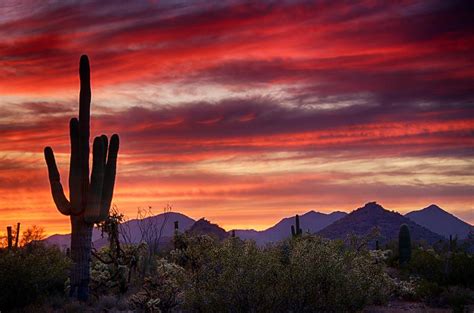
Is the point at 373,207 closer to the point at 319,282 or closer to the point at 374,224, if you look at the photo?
the point at 374,224

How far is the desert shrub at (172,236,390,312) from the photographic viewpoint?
1498 centimetres

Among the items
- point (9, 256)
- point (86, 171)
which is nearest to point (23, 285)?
point (9, 256)

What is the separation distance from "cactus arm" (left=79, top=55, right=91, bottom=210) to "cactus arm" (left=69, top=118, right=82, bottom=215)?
120 millimetres

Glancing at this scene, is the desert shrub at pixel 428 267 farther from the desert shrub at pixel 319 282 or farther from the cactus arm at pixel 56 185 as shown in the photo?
the cactus arm at pixel 56 185

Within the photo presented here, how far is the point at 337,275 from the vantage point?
611 inches

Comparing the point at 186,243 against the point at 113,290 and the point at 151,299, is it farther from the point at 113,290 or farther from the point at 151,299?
the point at 151,299

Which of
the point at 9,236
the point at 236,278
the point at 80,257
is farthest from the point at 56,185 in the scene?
the point at 9,236

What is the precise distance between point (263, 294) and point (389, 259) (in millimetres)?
24101

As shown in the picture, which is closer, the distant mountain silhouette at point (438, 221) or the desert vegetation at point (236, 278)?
the desert vegetation at point (236, 278)

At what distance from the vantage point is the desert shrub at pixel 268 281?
15.0 m

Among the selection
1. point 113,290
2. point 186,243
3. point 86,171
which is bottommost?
point 113,290

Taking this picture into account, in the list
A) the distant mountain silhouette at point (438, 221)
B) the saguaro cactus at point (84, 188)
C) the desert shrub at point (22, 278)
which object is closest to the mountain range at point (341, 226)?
the distant mountain silhouette at point (438, 221)

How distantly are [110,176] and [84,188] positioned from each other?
1108 millimetres

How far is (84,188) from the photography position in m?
26.0
